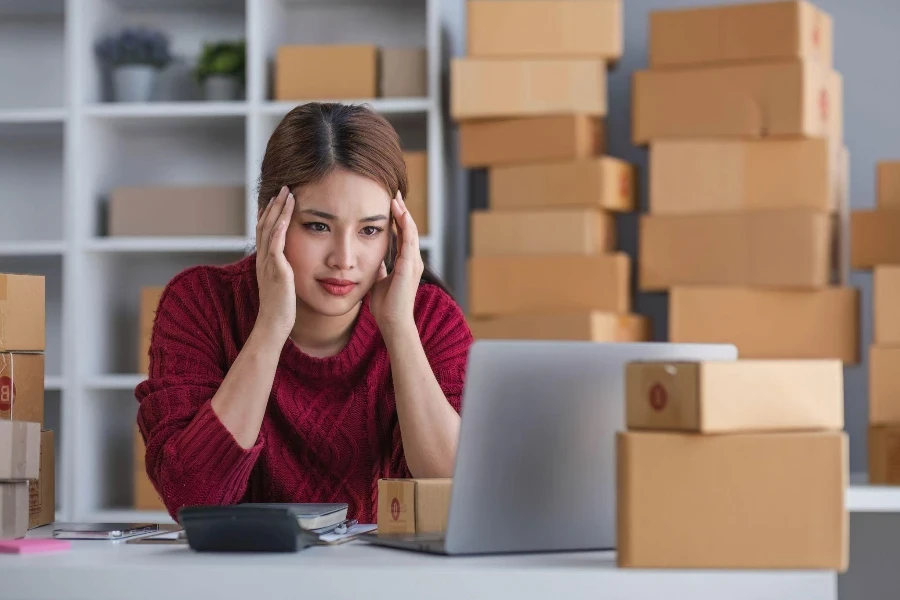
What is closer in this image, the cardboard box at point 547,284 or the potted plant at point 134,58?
the cardboard box at point 547,284

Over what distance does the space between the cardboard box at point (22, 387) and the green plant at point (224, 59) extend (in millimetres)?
1692

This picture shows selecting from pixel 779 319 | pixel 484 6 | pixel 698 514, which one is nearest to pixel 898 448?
pixel 779 319

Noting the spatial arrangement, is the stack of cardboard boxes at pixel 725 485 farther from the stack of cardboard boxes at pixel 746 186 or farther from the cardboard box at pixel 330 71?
the cardboard box at pixel 330 71

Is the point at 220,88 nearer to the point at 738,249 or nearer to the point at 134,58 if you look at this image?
the point at 134,58

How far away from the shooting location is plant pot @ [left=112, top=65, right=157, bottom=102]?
315 cm

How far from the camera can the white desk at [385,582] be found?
1007mm

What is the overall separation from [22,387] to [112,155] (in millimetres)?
1814

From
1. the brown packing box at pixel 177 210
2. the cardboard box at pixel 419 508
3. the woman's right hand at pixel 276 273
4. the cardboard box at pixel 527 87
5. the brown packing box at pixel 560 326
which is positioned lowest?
the cardboard box at pixel 419 508

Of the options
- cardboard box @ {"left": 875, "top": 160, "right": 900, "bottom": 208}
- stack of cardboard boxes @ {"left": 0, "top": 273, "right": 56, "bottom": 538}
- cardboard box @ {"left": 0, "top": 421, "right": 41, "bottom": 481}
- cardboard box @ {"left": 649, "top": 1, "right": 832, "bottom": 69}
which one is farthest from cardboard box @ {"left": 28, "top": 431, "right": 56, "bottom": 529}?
cardboard box @ {"left": 875, "top": 160, "right": 900, "bottom": 208}

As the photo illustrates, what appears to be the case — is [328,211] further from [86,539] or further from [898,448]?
[898,448]

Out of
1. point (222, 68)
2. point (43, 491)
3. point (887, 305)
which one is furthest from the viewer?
point (222, 68)

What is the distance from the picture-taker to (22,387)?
1550 mm

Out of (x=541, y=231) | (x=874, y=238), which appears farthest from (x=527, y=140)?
(x=874, y=238)

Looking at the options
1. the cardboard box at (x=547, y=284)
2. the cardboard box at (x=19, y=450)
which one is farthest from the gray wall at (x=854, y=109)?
the cardboard box at (x=19, y=450)
